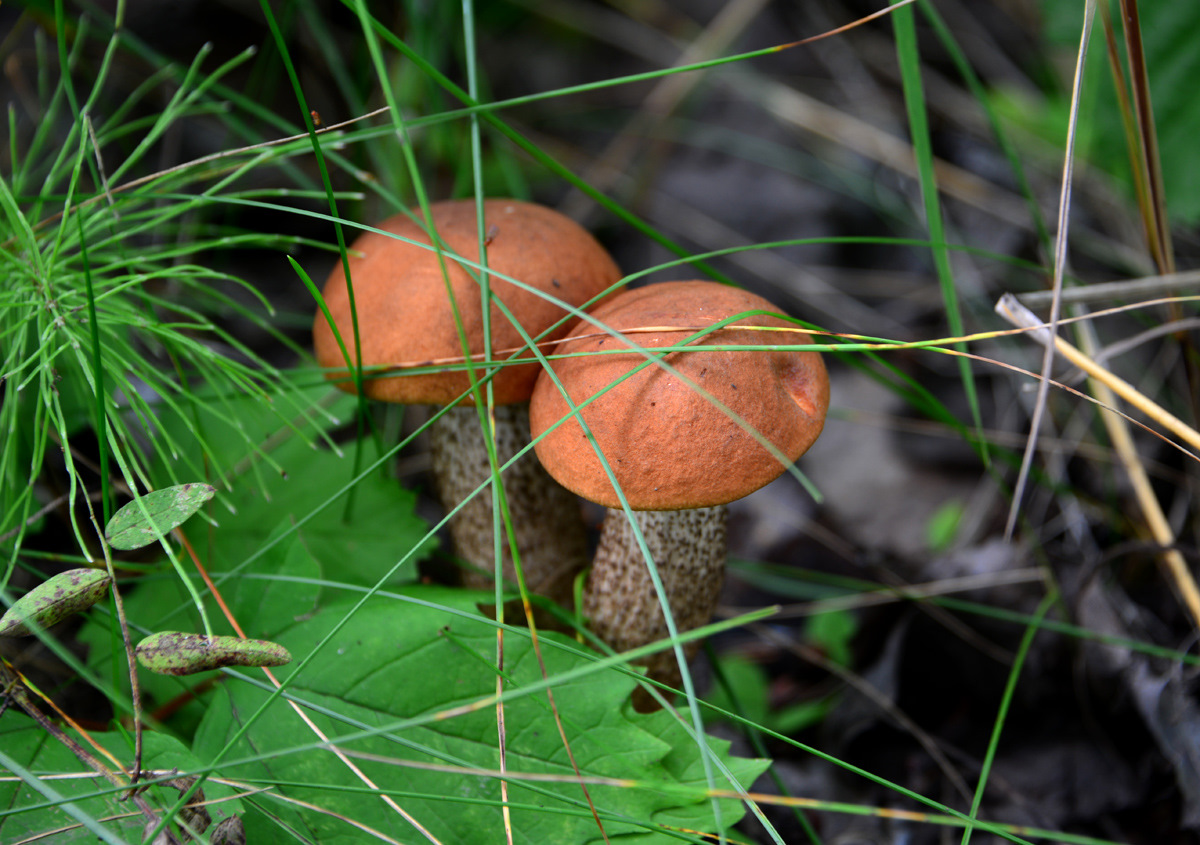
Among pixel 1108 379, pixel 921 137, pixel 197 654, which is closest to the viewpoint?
pixel 197 654

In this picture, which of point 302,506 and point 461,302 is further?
point 302,506

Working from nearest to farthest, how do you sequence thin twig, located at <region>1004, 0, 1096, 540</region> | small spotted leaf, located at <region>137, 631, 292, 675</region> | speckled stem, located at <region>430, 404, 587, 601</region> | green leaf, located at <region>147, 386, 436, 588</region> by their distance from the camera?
small spotted leaf, located at <region>137, 631, 292, 675</region>
thin twig, located at <region>1004, 0, 1096, 540</region>
green leaf, located at <region>147, 386, 436, 588</region>
speckled stem, located at <region>430, 404, 587, 601</region>

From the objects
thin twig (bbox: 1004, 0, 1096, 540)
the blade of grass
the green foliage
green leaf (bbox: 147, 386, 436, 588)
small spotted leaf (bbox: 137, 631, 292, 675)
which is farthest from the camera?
the green foliage

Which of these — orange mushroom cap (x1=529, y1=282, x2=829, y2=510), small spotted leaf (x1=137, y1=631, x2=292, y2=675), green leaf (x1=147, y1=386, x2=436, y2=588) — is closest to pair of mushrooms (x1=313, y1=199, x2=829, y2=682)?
orange mushroom cap (x1=529, y1=282, x2=829, y2=510)

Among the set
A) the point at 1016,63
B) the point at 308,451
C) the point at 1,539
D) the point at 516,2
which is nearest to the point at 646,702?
the point at 308,451

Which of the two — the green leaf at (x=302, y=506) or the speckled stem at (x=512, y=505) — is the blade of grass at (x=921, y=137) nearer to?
the speckled stem at (x=512, y=505)

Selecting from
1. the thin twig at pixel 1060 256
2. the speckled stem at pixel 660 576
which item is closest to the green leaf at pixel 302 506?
the speckled stem at pixel 660 576

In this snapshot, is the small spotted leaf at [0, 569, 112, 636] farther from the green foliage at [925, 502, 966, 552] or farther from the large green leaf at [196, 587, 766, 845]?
the green foliage at [925, 502, 966, 552]

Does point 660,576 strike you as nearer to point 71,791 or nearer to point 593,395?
point 593,395

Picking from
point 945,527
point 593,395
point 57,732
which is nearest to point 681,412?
point 593,395
